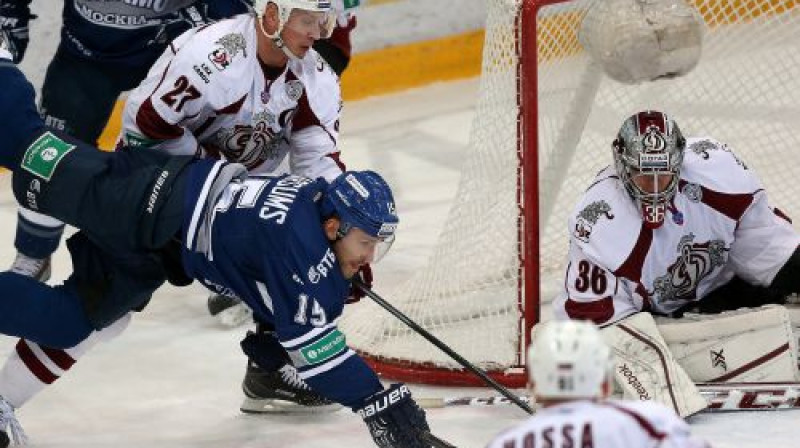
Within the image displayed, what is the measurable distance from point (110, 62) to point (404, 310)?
95cm

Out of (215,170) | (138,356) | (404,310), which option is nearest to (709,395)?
(404,310)

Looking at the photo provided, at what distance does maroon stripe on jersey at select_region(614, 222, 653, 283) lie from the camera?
4.16 m

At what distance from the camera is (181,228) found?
384 cm

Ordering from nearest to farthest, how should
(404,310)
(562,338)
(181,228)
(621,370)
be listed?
(562,338), (181,228), (621,370), (404,310)

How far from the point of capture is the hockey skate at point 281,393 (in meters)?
4.35

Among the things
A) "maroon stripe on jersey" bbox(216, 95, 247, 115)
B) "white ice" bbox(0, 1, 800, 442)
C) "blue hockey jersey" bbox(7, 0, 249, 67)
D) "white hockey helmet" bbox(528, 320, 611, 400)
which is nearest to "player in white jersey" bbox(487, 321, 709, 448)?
"white hockey helmet" bbox(528, 320, 611, 400)

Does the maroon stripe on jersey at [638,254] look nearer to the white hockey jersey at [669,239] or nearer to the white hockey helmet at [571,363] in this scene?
the white hockey jersey at [669,239]

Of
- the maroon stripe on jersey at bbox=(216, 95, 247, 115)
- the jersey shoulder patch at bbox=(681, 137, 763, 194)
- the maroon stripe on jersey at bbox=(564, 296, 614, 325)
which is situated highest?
the jersey shoulder patch at bbox=(681, 137, 763, 194)

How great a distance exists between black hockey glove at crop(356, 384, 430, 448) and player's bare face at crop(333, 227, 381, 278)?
9.4 inches

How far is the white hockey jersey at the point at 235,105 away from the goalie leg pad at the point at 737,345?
824 millimetres

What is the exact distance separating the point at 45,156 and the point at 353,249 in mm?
680

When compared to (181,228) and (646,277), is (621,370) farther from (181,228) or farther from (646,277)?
(181,228)

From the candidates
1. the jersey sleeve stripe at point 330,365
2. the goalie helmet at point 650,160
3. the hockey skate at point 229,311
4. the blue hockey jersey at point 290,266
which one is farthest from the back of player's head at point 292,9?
the hockey skate at point 229,311

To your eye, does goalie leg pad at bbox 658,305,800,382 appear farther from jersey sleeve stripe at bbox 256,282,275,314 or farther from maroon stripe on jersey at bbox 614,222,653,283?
jersey sleeve stripe at bbox 256,282,275,314
